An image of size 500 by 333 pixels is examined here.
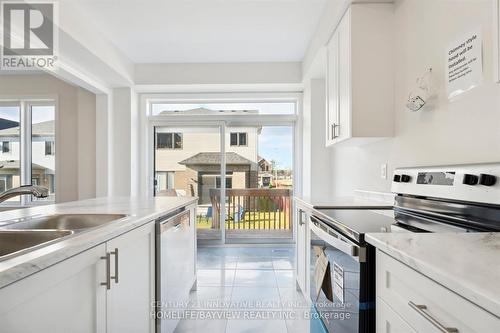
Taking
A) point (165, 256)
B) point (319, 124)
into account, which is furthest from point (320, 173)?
point (165, 256)

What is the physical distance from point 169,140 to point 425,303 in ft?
14.8

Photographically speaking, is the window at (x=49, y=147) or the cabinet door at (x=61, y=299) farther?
the window at (x=49, y=147)

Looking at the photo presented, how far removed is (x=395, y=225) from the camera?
1326 mm

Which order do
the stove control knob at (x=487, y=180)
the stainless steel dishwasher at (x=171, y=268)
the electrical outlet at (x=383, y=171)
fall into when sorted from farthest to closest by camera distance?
the electrical outlet at (x=383, y=171)
the stainless steel dishwasher at (x=171, y=268)
the stove control knob at (x=487, y=180)

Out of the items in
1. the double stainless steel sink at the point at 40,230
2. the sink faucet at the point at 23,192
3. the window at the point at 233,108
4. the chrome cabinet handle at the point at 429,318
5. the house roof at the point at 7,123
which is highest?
the window at the point at 233,108

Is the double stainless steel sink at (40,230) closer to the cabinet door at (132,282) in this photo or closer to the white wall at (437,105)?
the cabinet door at (132,282)

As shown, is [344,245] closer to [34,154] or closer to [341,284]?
[341,284]

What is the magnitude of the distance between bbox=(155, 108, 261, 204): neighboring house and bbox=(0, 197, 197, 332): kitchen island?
301 cm

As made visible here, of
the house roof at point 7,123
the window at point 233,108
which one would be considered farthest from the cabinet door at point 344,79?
the house roof at point 7,123

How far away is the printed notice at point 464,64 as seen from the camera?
1.32m

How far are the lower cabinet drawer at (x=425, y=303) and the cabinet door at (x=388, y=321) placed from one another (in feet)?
0.05

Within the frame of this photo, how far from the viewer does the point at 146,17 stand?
9.95 feet

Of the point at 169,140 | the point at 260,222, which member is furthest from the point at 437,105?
the point at 169,140

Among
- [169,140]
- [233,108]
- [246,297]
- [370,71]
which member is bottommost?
[246,297]
